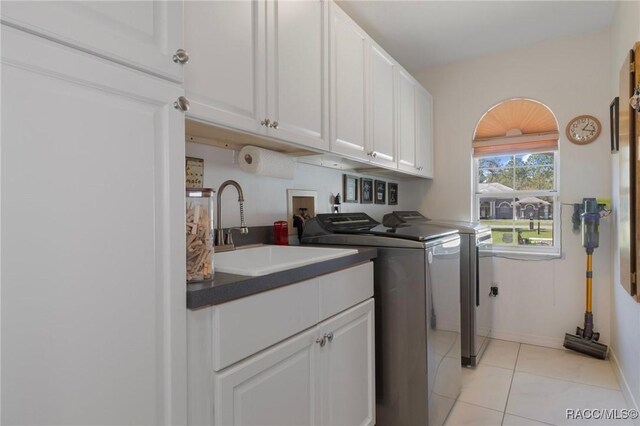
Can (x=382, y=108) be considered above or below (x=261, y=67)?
above

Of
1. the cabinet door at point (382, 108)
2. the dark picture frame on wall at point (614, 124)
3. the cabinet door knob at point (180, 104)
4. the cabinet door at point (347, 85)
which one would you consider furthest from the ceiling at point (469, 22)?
the cabinet door knob at point (180, 104)

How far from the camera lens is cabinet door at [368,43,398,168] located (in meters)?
2.29

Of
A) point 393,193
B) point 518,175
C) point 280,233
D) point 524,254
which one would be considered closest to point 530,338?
point 524,254

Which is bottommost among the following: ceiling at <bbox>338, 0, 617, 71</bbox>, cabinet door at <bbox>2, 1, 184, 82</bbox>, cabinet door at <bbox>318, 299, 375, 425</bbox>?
cabinet door at <bbox>318, 299, 375, 425</bbox>

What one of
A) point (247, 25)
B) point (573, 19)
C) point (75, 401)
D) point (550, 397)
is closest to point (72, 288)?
point (75, 401)

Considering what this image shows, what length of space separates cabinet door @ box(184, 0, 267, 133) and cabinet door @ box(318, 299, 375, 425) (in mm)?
850

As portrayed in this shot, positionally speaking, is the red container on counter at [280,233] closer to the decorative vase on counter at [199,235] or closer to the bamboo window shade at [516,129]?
the decorative vase on counter at [199,235]

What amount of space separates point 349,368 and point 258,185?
100 centimetres

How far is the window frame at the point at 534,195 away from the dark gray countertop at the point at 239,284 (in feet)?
8.27

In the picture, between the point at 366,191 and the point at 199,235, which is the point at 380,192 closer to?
the point at 366,191

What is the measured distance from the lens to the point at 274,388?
114cm

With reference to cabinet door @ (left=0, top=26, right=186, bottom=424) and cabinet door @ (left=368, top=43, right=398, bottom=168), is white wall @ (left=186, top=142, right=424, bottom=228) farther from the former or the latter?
cabinet door @ (left=0, top=26, right=186, bottom=424)

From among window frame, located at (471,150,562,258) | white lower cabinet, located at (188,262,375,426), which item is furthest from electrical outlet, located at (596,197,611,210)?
white lower cabinet, located at (188,262,375,426)

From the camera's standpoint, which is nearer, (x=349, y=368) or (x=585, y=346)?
(x=349, y=368)
